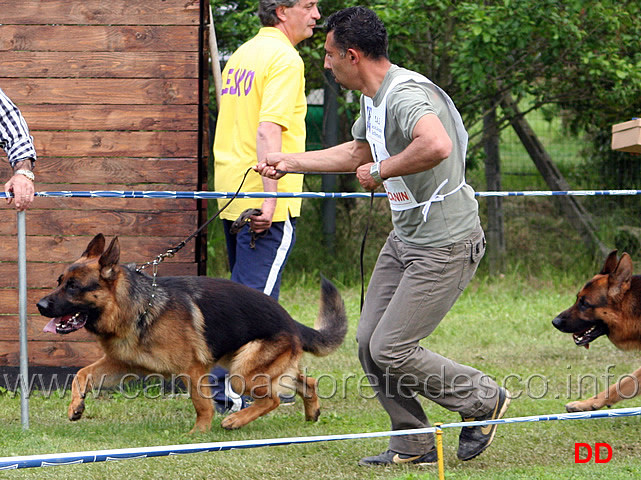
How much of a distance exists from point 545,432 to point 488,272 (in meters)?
5.59

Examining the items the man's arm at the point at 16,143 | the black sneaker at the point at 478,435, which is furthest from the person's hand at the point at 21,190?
the black sneaker at the point at 478,435

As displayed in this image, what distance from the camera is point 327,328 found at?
196 inches

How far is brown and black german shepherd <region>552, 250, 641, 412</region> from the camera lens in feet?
15.7

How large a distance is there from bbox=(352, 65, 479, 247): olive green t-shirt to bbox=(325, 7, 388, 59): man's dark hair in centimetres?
14

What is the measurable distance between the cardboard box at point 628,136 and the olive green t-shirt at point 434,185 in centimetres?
154

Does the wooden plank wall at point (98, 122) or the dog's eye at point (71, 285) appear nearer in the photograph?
the dog's eye at point (71, 285)

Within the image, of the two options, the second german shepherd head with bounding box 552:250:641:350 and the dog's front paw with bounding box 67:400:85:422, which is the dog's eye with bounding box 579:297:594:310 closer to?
the second german shepherd head with bounding box 552:250:641:350

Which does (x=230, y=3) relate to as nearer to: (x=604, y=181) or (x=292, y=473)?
(x=604, y=181)

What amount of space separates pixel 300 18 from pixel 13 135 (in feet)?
5.94

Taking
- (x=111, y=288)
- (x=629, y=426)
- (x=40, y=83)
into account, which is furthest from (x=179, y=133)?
(x=629, y=426)

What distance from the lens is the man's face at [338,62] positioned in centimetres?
367

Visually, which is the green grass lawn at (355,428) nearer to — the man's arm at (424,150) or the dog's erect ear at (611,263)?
the dog's erect ear at (611,263)

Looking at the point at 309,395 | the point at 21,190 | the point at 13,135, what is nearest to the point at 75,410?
the point at 21,190

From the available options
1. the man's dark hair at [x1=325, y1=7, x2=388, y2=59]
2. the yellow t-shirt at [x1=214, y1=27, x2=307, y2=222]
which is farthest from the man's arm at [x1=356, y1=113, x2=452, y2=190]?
the yellow t-shirt at [x1=214, y1=27, x2=307, y2=222]
